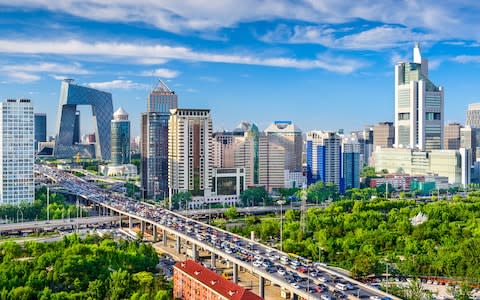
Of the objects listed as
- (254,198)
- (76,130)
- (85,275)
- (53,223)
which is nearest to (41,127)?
(76,130)

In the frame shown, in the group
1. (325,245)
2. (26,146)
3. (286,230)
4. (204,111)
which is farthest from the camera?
(204,111)

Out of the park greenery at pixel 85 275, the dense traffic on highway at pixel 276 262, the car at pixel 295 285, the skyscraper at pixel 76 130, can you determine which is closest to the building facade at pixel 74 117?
the skyscraper at pixel 76 130

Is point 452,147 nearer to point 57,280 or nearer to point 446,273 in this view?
point 446,273

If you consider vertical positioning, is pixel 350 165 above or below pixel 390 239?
above

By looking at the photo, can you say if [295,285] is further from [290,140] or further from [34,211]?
[290,140]

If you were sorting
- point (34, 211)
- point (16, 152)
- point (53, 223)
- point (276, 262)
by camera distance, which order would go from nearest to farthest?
point (276, 262)
point (53, 223)
point (34, 211)
point (16, 152)

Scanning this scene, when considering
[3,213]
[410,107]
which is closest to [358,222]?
[3,213]

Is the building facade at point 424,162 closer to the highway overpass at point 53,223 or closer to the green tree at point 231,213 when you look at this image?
the green tree at point 231,213
